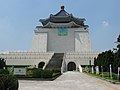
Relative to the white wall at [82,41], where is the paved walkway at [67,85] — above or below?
below

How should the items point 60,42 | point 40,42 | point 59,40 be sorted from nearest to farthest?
1. point 40,42
2. point 60,42
3. point 59,40

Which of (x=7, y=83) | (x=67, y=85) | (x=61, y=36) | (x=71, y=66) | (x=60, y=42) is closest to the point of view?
(x=7, y=83)

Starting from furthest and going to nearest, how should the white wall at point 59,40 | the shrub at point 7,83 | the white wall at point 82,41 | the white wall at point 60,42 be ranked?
the white wall at point 60,42
the white wall at point 59,40
the white wall at point 82,41
the shrub at point 7,83

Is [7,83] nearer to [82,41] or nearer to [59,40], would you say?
[82,41]

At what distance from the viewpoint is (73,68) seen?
2311 inches

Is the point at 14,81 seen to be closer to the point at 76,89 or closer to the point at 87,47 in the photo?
the point at 76,89

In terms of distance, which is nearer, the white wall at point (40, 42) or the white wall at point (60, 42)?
the white wall at point (40, 42)

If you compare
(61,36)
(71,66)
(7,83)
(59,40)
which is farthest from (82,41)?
(7,83)

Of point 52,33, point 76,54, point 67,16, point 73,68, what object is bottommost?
point 73,68

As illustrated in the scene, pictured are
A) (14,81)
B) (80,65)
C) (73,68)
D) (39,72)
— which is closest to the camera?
(14,81)

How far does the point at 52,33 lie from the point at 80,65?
19.0m

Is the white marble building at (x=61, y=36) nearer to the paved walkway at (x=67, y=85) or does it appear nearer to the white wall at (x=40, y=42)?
the white wall at (x=40, y=42)

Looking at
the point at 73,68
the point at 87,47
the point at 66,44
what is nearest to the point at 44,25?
the point at 66,44

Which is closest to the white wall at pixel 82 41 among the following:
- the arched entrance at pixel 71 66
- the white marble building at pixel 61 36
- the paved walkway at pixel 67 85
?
the white marble building at pixel 61 36
